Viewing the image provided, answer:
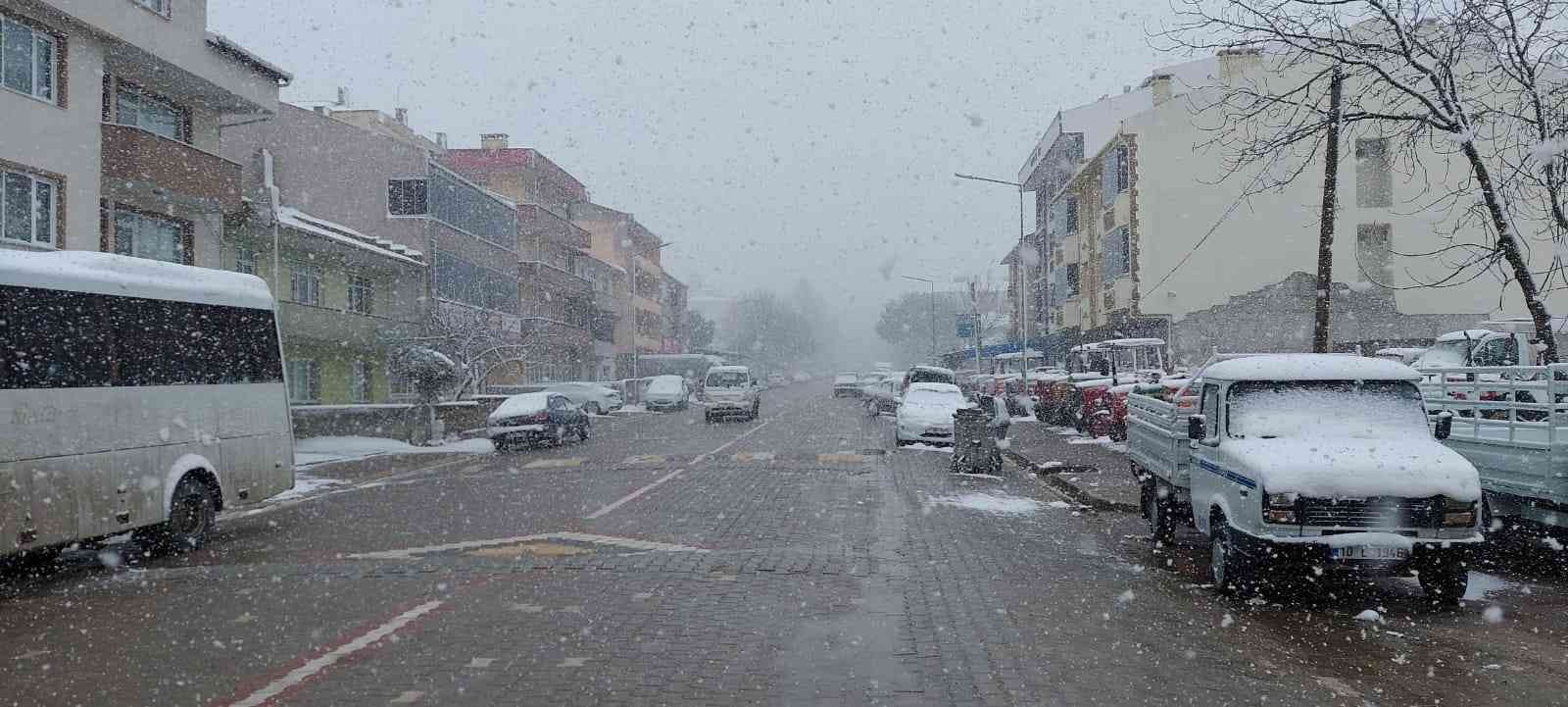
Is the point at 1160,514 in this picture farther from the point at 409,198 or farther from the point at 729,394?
the point at 409,198

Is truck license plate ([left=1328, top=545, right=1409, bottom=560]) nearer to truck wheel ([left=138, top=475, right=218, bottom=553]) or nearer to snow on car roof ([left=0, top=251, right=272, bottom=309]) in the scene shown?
truck wheel ([left=138, top=475, right=218, bottom=553])

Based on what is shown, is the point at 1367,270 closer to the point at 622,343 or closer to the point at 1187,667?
the point at 1187,667

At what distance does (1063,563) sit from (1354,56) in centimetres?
945

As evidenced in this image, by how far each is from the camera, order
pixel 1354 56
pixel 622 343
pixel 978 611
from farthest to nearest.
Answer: pixel 622 343, pixel 1354 56, pixel 978 611

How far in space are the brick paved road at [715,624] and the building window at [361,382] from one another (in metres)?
25.8

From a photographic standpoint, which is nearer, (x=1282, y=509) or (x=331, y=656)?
(x=331, y=656)

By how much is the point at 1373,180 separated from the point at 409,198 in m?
33.8

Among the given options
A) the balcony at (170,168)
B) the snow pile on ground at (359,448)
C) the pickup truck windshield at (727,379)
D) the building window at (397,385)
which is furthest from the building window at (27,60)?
the pickup truck windshield at (727,379)

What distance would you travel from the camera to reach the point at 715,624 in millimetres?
7348

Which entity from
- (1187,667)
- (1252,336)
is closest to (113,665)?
(1187,667)

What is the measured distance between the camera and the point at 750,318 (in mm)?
153125

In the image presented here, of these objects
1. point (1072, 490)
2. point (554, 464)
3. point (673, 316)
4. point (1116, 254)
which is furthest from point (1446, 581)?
point (673, 316)

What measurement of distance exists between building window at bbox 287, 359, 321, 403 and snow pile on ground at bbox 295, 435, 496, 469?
25.5ft

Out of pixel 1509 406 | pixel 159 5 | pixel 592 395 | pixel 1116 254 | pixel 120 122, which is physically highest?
pixel 159 5
